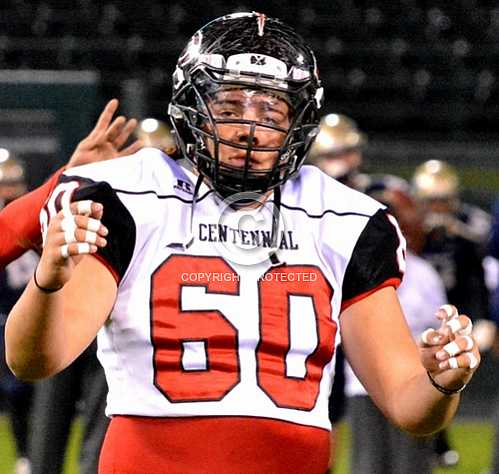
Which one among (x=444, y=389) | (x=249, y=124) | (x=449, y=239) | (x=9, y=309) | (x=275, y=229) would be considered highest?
(x=249, y=124)

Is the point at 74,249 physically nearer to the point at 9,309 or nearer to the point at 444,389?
the point at 444,389

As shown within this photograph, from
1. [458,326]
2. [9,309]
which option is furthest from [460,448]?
[458,326]

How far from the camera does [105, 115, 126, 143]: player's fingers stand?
3525 millimetres

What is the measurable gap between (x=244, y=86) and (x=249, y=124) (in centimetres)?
9

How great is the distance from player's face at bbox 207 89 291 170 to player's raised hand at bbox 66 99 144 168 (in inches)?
34.7

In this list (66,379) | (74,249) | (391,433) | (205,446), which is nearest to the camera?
(74,249)

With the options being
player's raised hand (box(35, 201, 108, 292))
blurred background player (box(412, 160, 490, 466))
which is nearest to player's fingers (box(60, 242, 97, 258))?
player's raised hand (box(35, 201, 108, 292))

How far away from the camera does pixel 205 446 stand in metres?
2.44

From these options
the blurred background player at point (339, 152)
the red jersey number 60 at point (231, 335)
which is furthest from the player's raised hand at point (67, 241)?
the blurred background player at point (339, 152)

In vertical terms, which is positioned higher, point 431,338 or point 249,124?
point 249,124

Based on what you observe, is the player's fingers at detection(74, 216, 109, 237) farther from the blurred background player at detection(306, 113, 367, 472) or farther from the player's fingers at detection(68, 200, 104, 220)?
the blurred background player at detection(306, 113, 367, 472)

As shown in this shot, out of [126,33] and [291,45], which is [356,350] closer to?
[291,45]

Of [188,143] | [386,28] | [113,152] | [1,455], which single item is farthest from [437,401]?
[386,28]

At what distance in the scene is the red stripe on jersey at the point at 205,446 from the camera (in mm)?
2443
